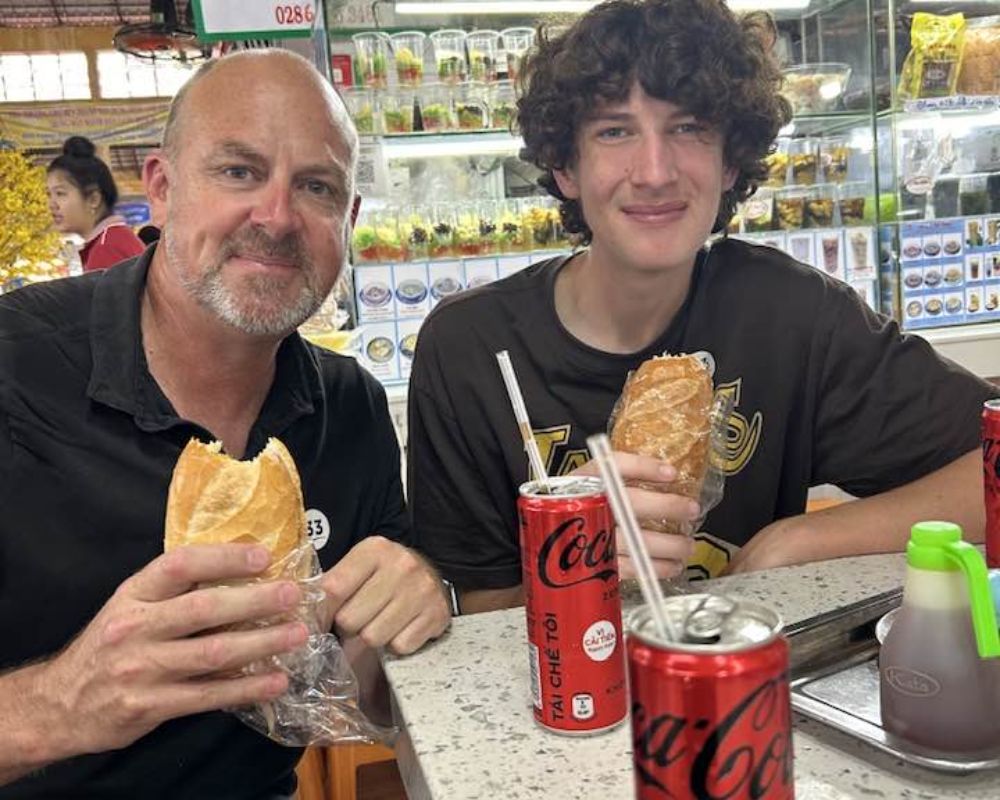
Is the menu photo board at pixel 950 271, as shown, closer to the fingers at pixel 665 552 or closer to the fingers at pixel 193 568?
the fingers at pixel 665 552

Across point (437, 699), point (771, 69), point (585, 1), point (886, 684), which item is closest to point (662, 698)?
point (886, 684)

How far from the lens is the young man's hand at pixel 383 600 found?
1129 mm

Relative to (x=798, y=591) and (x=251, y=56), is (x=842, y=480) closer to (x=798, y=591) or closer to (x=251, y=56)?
(x=798, y=591)

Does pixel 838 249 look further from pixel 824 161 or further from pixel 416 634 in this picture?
pixel 416 634

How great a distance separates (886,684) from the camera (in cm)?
83

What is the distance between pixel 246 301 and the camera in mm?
1495

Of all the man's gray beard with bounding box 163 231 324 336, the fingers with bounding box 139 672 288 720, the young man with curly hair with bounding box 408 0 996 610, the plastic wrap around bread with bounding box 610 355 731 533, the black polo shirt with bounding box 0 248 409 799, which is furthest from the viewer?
the young man with curly hair with bounding box 408 0 996 610

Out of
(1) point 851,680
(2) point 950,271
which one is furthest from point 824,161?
(1) point 851,680

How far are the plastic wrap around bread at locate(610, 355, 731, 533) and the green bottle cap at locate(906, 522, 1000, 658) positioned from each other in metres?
0.42

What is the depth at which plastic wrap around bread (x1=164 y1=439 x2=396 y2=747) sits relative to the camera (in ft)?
3.42

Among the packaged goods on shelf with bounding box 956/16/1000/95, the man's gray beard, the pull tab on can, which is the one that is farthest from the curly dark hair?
the packaged goods on shelf with bounding box 956/16/1000/95

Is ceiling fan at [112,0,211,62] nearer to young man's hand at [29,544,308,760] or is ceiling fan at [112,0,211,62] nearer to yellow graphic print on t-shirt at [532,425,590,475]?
yellow graphic print on t-shirt at [532,425,590,475]

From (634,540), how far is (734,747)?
0.14 meters

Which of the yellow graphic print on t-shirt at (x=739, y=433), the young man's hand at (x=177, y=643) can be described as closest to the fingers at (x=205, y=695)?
the young man's hand at (x=177, y=643)
